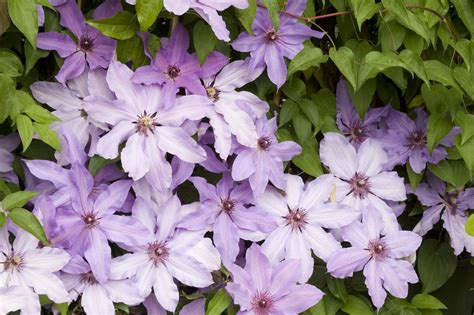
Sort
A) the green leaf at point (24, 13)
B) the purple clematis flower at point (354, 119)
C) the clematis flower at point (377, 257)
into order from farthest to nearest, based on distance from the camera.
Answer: the purple clematis flower at point (354, 119) < the clematis flower at point (377, 257) < the green leaf at point (24, 13)

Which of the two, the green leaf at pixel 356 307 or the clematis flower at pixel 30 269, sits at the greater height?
the clematis flower at pixel 30 269

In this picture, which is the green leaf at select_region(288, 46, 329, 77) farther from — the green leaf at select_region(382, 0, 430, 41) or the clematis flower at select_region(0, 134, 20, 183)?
the clematis flower at select_region(0, 134, 20, 183)

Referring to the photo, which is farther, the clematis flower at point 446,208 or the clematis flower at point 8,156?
the clematis flower at point 446,208

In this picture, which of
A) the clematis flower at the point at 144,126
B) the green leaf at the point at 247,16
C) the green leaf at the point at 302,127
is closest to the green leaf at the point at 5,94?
the clematis flower at the point at 144,126

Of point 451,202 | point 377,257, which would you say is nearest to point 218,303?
point 377,257

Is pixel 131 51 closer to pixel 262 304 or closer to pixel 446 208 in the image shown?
pixel 262 304

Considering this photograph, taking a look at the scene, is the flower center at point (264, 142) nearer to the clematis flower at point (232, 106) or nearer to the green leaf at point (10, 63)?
the clematis flower at point (232, 106)

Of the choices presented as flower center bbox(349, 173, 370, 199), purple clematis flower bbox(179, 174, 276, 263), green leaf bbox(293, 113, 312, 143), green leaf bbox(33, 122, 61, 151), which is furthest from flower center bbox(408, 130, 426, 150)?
green leaf bbox(33, 122, 61, 151)

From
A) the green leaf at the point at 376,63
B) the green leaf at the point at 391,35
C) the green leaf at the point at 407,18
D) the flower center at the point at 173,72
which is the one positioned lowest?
the flower center at the point at 173,72
